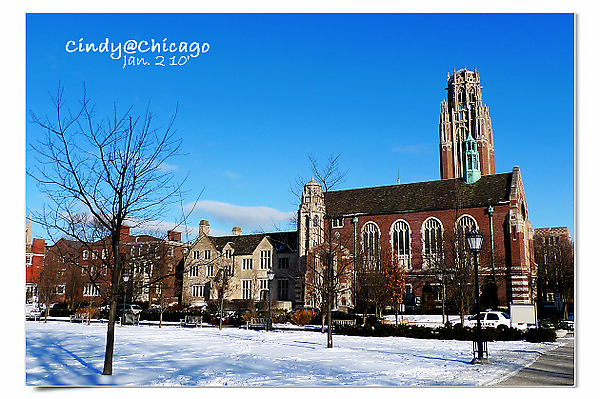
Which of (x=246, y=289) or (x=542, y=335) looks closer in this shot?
(x=542, y=335)

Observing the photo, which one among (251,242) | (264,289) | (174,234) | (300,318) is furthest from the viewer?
(251,242)

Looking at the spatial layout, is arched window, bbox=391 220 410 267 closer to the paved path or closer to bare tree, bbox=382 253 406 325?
bare tree, bbox=382 253 406 325

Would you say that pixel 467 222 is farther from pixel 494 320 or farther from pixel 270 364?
pixel 270 364

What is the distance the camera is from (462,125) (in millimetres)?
98750

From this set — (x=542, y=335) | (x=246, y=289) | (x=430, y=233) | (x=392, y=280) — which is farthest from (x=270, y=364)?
(x=246, y=289)

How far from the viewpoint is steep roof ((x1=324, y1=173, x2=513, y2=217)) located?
50.3 metres

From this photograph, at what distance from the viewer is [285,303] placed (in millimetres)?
55406

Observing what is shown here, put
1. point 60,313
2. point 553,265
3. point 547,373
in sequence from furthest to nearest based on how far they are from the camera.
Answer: point 553,265
point 60,313
point 547,373

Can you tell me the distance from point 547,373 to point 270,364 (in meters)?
7.01

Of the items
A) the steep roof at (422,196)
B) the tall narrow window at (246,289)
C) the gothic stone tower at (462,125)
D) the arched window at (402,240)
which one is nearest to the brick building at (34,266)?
the tall narrow window at (246,289)

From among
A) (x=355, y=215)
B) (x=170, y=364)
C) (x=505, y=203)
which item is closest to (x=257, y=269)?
(x=355, y=215)

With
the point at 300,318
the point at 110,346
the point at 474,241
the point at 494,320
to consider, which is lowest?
the point at 300,318

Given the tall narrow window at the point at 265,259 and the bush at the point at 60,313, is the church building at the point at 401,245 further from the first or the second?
the bush at the point at 60,313
